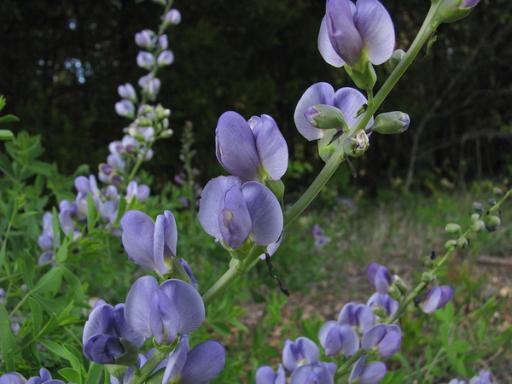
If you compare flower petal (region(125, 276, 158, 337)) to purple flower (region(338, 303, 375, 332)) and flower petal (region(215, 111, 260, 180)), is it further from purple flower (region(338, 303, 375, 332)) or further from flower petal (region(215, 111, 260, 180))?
purple flower (region(338, 303, 375, 332))

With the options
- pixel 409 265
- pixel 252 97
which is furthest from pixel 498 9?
pixel 409 265

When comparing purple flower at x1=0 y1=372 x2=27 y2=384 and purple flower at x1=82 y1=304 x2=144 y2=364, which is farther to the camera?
purple flower at x1=0 y1=372 x2=27 y2=384

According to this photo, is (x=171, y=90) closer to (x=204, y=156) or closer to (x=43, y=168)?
(x=204, y=156)

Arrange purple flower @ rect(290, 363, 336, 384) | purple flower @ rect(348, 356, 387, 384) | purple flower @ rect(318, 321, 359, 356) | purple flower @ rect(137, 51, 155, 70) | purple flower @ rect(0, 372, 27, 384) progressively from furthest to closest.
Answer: purple flower @ rect(137, 51, 155, 70) < purple flower @ rect(318, 321, 359, 356) < purple flower @ rect(348, 356, 387, 384) < purple flower @ rect(290, 363, 336, 384) < purple flower @ rect(0, 372, 27, 384)

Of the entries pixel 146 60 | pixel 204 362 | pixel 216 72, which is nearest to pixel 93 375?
pixel 204 362

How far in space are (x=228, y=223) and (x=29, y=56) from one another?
494cm

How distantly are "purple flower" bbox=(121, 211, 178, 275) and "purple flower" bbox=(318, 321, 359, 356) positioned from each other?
A: 54 cm

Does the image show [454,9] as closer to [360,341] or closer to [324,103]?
[324,103]

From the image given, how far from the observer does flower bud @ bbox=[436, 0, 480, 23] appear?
2.21 ft

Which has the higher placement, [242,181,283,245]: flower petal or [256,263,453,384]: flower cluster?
[242,181,283,245]: flower petal

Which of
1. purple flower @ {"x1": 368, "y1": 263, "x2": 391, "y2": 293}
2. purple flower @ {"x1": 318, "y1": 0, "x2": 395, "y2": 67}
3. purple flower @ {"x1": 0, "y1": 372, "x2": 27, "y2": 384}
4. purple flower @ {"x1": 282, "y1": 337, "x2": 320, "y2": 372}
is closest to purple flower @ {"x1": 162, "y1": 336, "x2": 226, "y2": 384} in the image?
purple flower @ {"x1": 0, "y1": 372, "x2": 27, "y2": 384}

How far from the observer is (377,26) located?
0.69m

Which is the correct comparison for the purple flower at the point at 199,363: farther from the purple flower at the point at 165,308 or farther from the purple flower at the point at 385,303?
the purple flower at the point at 385,303

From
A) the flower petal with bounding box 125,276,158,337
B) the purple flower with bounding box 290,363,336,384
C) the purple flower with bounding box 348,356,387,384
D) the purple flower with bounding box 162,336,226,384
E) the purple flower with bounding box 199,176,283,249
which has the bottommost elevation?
the purple flower with bounding box 348,356,387,384
